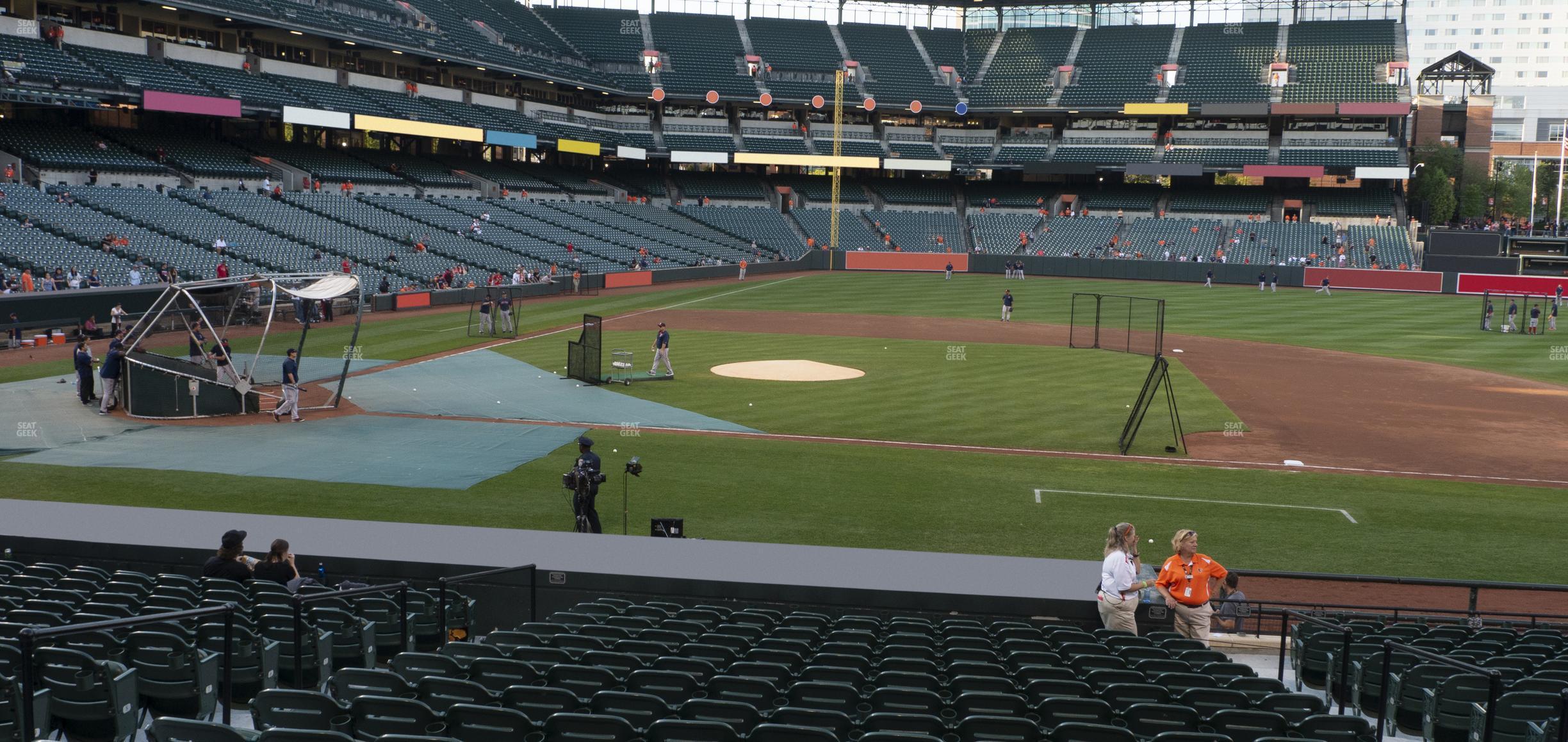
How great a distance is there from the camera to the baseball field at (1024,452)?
759 inches

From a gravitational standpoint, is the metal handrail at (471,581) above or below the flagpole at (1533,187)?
below

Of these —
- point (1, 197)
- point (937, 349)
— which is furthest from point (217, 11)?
point (937, 349)

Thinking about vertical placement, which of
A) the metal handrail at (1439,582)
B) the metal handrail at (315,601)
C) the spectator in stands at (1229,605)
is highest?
the metal handrail at (315,601)

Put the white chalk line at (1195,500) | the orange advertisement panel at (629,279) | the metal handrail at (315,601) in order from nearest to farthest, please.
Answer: the metal handrail at (315,601)
the white chalk line at (1195,500)
the orange advertisement panel at (629,279)

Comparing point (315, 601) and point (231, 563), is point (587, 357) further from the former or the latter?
point (315, 601)

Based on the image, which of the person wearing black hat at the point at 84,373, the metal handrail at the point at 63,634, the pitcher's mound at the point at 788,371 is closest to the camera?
the metal handrail at the point at 63,634

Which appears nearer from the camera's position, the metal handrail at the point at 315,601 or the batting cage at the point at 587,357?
the metal handrail at the point at 315,601

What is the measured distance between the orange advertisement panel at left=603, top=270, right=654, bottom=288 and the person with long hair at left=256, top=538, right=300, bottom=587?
53.8m

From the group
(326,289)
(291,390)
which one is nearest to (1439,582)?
(291,390)

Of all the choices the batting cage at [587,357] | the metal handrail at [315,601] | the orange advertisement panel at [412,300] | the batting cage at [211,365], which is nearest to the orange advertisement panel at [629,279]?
the orange advertisement panel at [412,300]

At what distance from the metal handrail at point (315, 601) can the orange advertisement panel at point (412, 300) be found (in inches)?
1698

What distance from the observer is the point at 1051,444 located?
Answer: 87.0 ft

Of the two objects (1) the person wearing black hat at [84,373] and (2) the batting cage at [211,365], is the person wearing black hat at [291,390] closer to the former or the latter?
(2) the batting cage at [211,365]

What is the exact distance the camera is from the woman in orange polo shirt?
11.9m
